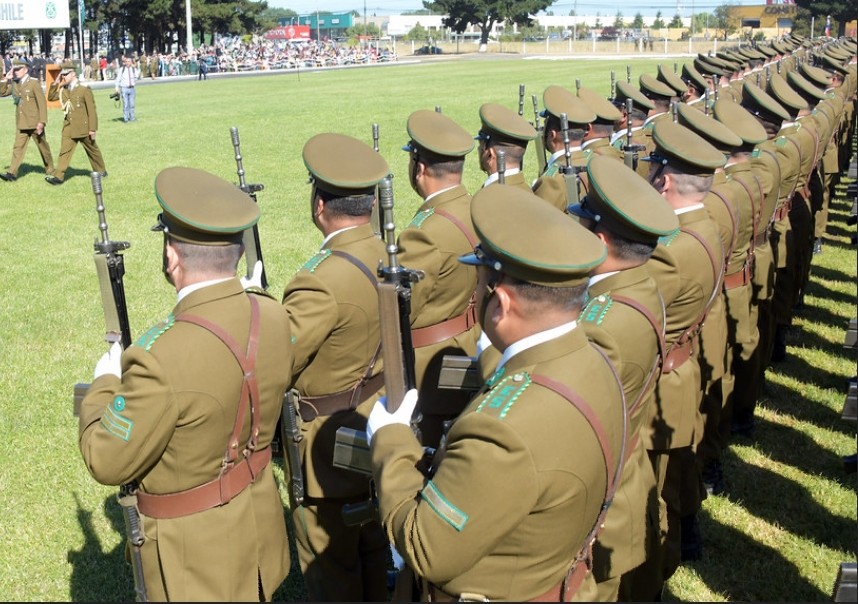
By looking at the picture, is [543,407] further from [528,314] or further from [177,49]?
[177,49]

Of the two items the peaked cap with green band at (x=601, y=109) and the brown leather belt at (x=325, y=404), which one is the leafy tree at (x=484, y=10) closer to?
the peaked cap with green band at (x=601, y=109)

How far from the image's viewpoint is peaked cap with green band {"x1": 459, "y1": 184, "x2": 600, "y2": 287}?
284 cm

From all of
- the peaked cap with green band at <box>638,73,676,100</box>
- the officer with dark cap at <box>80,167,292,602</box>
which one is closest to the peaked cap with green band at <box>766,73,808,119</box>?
the peaked cap with green band at <box>638,73,676,100</box>

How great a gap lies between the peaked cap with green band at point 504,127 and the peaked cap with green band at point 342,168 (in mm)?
2129

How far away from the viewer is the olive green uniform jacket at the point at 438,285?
17.5 feet

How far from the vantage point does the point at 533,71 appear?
51.2 metres

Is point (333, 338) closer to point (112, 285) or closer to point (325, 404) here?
point (325, 404)

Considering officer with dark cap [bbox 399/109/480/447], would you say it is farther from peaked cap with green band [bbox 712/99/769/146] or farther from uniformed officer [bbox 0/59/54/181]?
uniformed officer [bbox 0/59/54/181]

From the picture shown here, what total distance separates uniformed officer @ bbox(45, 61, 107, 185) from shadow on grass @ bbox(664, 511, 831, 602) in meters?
15.3

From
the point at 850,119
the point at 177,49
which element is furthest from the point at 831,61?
the point at 177,49

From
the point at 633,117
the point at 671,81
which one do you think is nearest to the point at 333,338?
the point at 633,117

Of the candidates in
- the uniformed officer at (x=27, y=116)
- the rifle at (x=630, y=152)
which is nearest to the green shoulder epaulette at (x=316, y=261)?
the rifle at (x=630, y=152)

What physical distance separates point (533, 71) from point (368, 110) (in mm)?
22066

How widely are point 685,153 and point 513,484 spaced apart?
306cm
